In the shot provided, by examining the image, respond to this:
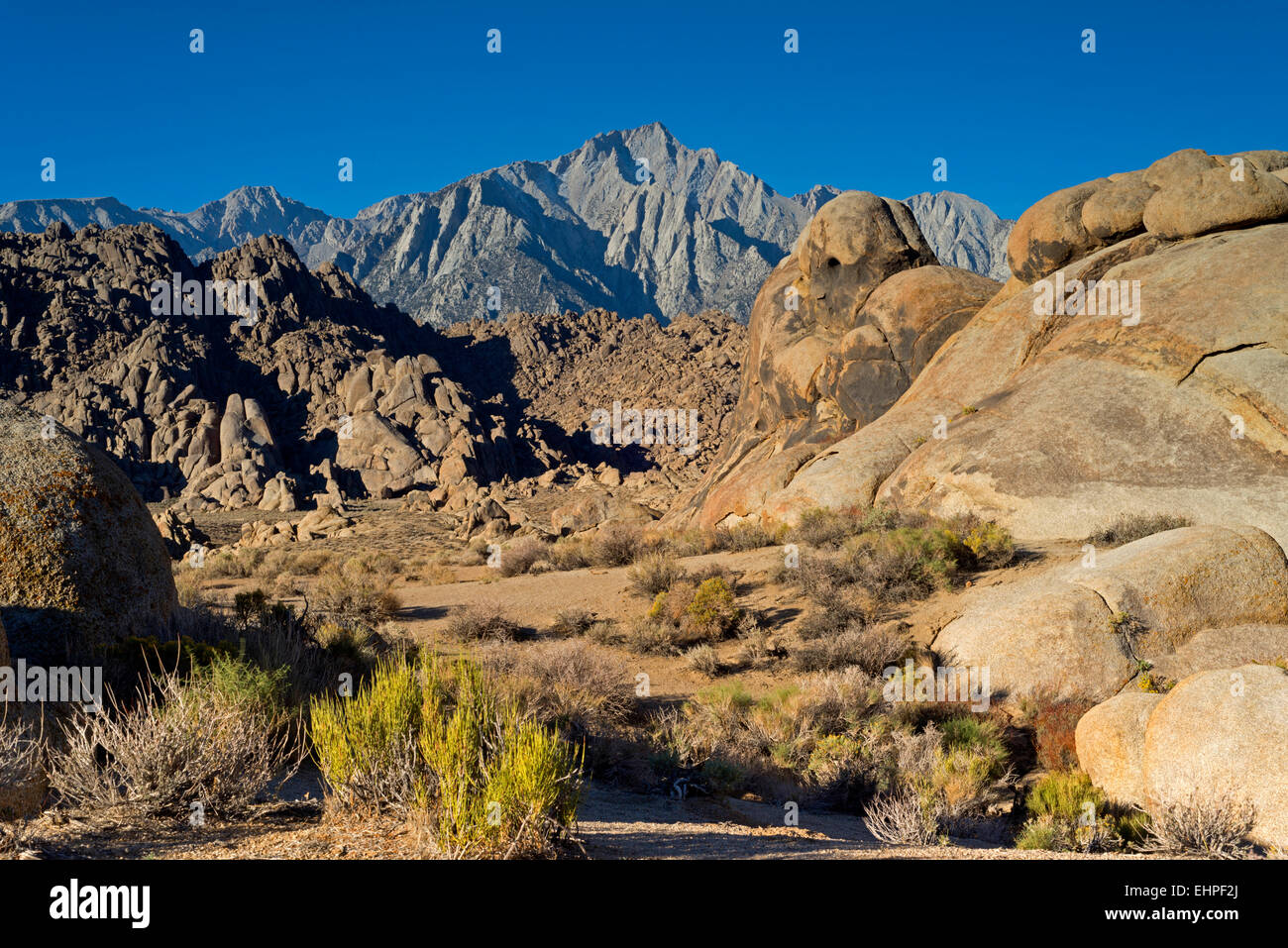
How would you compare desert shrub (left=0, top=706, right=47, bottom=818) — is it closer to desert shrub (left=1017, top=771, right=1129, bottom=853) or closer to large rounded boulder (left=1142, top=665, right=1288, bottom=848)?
desert shrub (left=1017, top=771, right=1129, bottom=853)

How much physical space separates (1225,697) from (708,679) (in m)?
5.53

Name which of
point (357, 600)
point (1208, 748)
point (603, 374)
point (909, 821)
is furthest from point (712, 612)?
point (603, 374)

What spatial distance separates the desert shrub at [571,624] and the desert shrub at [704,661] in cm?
223

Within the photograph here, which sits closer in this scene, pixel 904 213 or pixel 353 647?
pixel 353 647

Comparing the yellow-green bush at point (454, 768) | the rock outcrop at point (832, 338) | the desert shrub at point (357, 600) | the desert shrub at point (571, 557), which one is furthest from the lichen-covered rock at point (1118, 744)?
the desert shrub at point (571, 557)

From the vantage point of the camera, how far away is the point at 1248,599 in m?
8.88

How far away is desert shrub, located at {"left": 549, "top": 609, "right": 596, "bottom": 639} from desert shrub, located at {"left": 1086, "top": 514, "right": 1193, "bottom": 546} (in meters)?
7.50

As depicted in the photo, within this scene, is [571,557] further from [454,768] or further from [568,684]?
[454,768]

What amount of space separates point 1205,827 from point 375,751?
5.17 m

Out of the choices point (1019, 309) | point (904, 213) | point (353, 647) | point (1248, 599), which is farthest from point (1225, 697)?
point (904, 213)

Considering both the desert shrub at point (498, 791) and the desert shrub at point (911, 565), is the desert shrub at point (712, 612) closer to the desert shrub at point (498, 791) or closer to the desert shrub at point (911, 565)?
the desert shrub at point (911, 565)

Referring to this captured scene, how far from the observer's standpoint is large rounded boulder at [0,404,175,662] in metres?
5.63

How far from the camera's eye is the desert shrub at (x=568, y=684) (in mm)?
7363

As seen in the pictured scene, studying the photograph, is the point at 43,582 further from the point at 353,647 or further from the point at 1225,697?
the point at 1225,697
